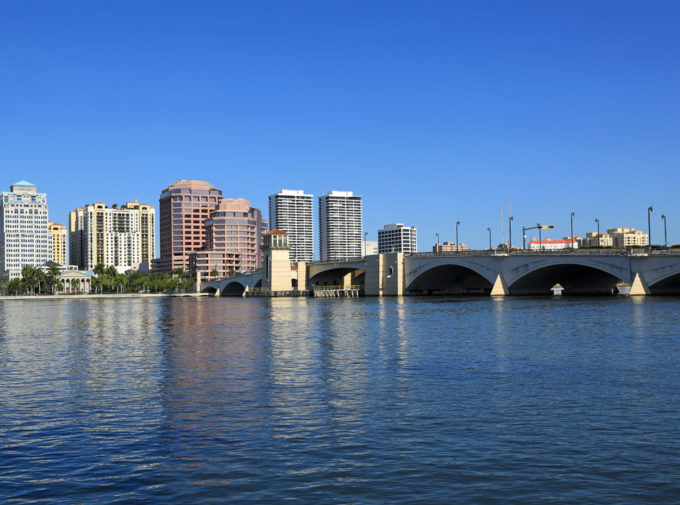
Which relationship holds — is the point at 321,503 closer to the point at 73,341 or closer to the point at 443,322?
the point at 73,341

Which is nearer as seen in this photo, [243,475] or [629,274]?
[243,475]

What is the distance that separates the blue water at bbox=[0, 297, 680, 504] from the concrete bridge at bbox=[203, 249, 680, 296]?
7006cm

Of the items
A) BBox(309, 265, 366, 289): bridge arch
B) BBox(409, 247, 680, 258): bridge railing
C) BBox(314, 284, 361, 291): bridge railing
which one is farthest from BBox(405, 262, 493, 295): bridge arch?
BBox(309, 265, 366, 289): bridge arch

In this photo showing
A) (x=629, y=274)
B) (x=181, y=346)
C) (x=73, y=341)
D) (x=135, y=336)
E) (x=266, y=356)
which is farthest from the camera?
(x=629, y=274)

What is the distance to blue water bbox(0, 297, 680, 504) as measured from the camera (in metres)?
17.3

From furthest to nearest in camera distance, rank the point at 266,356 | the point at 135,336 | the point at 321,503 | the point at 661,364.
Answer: the point at 135,336, the point at 266,356, the point at 661,364, the point at 321,503

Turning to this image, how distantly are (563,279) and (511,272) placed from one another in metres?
27.6

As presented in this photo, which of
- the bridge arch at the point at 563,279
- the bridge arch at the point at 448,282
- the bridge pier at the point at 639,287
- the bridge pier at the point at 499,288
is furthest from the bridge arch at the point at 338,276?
the bridge pier at the point at 639,287

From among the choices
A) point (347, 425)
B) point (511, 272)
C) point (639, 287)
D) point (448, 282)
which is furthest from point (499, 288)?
point (347, 425)

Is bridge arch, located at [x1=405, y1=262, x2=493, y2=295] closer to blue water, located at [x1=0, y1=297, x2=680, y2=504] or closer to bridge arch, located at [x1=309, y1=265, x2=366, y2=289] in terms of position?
bridge arch, located at [x1=309, y1=265, x2=366, y2=289]

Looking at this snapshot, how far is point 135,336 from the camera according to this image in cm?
6353

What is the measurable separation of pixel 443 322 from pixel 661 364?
1449 inches

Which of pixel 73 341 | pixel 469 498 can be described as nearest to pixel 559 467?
pixel 469 498

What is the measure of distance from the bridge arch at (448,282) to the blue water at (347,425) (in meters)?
106
